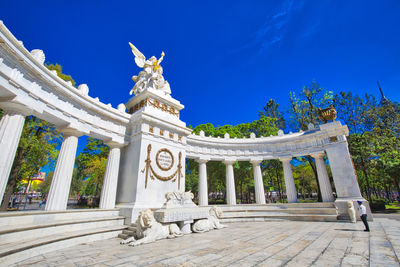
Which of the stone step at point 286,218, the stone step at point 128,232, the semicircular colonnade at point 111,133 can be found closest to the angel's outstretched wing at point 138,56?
the semicircular colonnade at point 111,133

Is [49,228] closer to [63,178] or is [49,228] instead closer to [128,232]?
[63,178]

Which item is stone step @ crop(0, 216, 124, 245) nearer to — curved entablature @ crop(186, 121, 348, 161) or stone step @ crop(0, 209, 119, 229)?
stone step @ crop(0, 209, 119, 229)

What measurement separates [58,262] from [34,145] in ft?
57.6

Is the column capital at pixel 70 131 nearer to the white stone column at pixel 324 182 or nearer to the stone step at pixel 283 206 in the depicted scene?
the stone step at pixel 283 206

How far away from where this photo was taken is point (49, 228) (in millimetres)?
8055

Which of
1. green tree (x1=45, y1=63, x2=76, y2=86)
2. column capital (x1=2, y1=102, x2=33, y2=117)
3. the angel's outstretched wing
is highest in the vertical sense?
green tree (x1=45, y1=63, x2=76, y2=86)

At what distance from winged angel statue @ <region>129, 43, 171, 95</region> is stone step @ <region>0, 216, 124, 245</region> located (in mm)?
10477

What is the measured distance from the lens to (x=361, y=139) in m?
27.3

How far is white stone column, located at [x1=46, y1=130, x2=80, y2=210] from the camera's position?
33.3 feet

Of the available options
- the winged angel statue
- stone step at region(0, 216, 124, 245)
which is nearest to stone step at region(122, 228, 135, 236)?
stone step at region(0, 216, 124, 245)

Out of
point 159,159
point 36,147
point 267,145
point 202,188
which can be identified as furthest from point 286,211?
point 36,147

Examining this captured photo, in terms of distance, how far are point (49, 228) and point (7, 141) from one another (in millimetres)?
4626

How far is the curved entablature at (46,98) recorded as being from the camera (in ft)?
27.4

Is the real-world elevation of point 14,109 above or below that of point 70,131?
above
